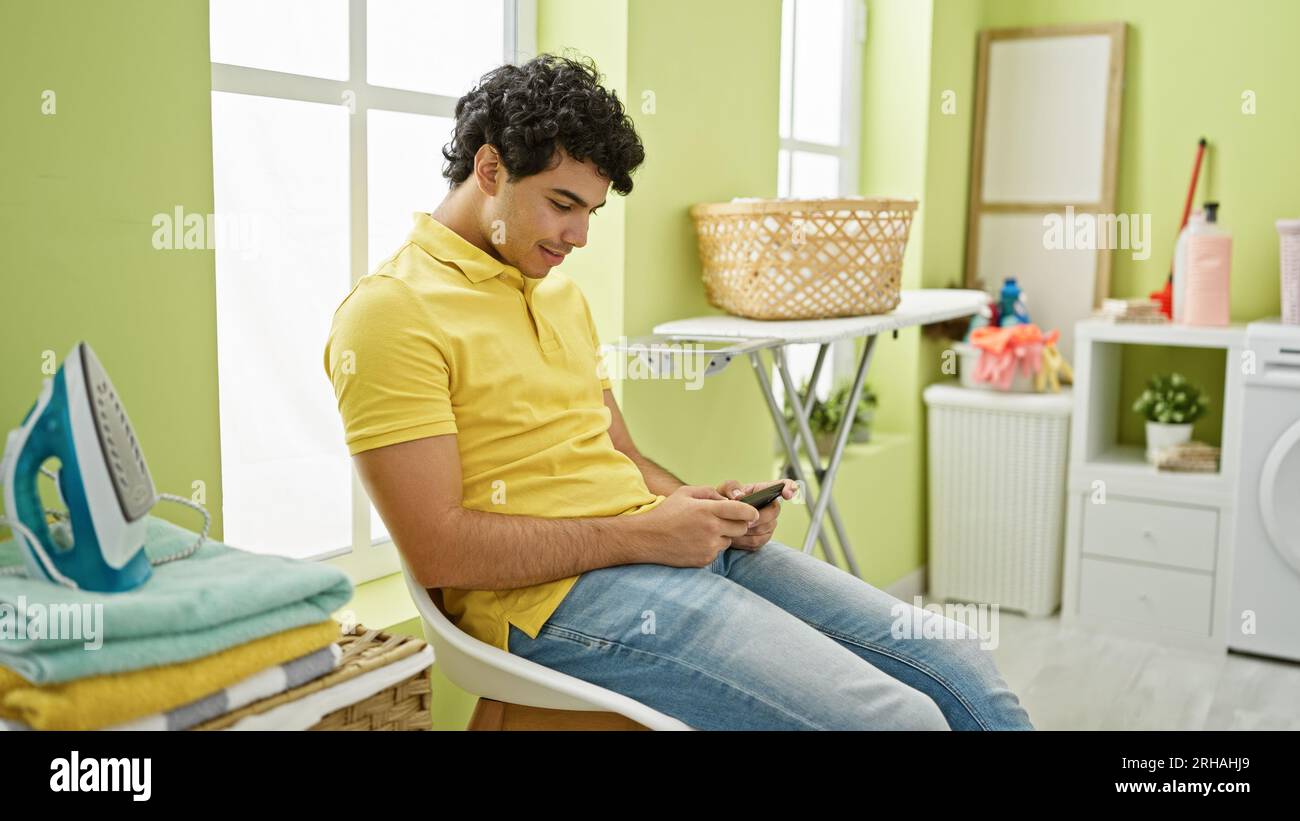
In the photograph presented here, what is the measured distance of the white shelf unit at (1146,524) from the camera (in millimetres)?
3033

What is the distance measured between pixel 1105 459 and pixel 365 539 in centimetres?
216

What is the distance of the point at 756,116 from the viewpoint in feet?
8.26

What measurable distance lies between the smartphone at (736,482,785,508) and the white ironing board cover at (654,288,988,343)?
419mm

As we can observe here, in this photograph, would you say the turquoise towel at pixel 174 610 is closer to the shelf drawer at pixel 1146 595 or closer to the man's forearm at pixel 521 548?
the man's forearm at pixel 521 548

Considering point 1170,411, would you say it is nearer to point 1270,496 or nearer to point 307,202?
point 1270,496

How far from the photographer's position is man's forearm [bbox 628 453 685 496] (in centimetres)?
176

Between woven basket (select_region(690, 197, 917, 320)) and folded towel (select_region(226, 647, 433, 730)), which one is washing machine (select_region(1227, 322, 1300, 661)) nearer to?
woven basket (select_region(690, 197, 917, 320))

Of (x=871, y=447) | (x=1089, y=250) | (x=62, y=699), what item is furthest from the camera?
(x=1089, y=250)

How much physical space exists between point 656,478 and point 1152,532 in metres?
1.89

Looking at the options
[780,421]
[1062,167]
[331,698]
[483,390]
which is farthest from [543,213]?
[1062,167]

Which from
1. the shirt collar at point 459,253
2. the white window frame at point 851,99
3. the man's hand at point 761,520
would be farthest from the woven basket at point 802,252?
the white window frame at point 851,99

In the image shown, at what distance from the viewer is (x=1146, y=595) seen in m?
3.16
